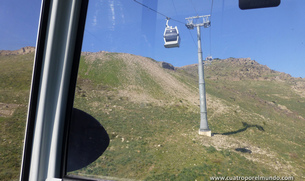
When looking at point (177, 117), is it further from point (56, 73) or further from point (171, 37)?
point (56, 73)

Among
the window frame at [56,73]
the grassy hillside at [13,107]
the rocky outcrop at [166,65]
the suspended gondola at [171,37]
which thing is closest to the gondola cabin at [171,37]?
the suspended gondola at [171,37]

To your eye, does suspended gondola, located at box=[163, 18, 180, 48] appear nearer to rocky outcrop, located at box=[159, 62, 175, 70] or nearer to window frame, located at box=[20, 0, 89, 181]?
rocky outcrop, located at box=[159, 62, 175, 70]

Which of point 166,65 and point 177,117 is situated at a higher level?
point 166,65

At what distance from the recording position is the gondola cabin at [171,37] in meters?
2.55

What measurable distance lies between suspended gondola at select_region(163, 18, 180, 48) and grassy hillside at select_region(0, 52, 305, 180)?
1.04 feet

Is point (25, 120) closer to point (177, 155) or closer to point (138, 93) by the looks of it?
point (138, 93)

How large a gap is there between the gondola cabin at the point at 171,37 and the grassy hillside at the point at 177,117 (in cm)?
32

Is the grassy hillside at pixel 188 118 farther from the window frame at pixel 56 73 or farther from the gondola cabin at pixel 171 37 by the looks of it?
the gondola cabin at pixel 171 37

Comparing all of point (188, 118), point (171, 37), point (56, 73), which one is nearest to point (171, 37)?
point (171, 37)

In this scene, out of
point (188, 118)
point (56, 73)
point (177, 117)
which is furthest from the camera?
point (177, 117)

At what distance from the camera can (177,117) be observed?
282 centimetres

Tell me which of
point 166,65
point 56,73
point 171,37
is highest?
point 171,37

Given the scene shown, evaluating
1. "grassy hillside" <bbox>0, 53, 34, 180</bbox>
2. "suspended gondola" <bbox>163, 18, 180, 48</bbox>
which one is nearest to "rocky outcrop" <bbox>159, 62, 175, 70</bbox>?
"suspended gondola" <bbox>163, 18, 180, 48</bbox>

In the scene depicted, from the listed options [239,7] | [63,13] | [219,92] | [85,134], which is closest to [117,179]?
[85,134]
